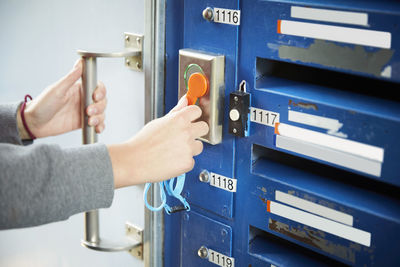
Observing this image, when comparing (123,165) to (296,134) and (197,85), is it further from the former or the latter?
(296,134)

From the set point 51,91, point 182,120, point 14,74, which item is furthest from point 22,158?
point 14,74

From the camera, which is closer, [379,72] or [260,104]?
[379,72]

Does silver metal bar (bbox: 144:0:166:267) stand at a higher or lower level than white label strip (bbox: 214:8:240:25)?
lower

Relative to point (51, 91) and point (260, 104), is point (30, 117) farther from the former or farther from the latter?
point (260, 104)

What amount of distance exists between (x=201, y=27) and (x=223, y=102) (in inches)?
9.0

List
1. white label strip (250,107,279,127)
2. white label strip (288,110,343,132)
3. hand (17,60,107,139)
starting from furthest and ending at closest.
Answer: hand (17,60,107,139) → white label strip (250,107,279,127) → white label strip (288,110,343,132)

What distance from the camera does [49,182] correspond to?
4.23ft

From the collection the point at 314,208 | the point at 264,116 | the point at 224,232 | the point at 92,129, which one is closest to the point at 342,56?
the point at 264,116

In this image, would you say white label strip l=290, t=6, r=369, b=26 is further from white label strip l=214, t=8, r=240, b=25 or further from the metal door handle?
the metal door handle

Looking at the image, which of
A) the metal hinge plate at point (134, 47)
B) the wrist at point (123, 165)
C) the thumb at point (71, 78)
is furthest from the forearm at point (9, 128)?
the wrist at point (123, 165)

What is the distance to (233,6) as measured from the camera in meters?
1.45

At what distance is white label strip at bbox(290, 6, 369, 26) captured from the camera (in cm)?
120

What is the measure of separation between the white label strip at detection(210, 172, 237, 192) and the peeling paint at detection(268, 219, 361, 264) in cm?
15

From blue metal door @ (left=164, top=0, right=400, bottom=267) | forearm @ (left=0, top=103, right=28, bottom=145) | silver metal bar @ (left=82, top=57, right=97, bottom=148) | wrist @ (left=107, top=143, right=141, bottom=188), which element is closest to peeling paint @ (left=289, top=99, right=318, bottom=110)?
blue metal door @ (left=164, top=0, right=400, bottom=267)
